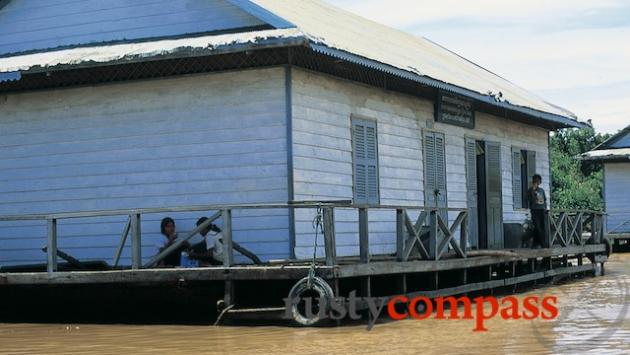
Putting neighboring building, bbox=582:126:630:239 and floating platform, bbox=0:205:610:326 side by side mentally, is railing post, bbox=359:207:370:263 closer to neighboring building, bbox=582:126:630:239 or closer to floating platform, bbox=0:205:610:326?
floating platform, bbox=0:205:610:326

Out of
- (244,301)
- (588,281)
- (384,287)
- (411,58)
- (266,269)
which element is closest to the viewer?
(266,269)

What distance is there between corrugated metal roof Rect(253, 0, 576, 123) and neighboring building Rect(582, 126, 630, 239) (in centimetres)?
1287

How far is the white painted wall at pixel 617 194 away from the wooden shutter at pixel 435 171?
791 inches

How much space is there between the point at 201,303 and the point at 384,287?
3517 mm

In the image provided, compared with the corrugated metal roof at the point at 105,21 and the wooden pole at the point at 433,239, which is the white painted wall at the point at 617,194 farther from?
the corrugated metal roof at the point at 105,21

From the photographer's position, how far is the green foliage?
54594 millimetres

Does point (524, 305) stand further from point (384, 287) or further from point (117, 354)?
point (117, 354)

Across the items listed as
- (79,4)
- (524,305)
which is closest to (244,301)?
(524,305)

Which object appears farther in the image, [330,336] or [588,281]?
[588,281]

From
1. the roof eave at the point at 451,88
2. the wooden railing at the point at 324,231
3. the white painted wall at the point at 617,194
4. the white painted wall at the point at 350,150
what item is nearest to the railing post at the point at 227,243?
the wooden railing at the point at 324,231

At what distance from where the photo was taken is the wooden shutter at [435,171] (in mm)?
19234

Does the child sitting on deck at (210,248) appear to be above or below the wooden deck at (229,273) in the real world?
above

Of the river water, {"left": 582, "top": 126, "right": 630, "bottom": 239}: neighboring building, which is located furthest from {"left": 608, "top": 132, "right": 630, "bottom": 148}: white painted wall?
the river water

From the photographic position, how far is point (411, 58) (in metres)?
18.7
